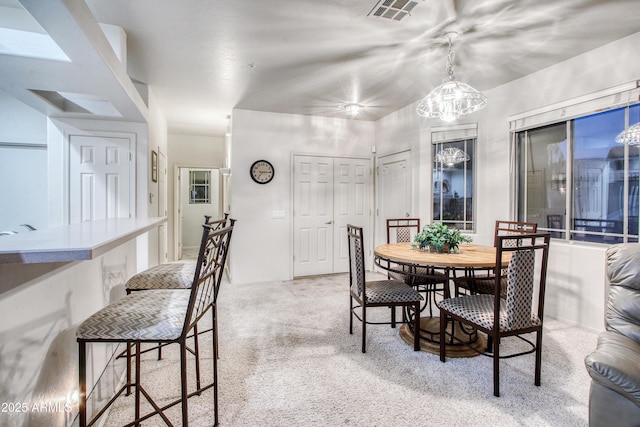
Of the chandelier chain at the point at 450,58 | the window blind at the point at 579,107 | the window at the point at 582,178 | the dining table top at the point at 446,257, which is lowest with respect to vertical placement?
the dining table top at the point at 446,257

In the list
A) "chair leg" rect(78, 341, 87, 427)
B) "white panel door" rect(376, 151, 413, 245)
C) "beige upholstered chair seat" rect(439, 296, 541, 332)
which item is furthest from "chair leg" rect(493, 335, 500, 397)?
"white panel door" rect(376, 151, 413, 245)

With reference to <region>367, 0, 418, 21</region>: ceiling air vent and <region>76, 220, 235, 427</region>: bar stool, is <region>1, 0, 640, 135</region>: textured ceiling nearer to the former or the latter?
<region>367, 0, 418, 21</region>: ceiling air vent

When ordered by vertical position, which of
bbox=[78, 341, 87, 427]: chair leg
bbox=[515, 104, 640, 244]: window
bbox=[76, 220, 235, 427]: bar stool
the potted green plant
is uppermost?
bbox=[515, 104, 640, 244]: window

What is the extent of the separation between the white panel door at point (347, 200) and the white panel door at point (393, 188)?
23cm

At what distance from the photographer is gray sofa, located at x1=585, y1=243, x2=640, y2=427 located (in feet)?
4.05

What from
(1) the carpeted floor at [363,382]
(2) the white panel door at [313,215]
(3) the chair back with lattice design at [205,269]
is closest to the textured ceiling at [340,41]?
(2) the white panel door at [313,215]

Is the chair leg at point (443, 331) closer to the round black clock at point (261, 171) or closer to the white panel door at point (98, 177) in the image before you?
the round black clock at point (261, 171)

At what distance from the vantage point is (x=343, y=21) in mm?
2355

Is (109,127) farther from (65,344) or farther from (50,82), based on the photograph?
(65,344)

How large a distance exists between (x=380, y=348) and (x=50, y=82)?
326cm

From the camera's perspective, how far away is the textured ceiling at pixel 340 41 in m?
2.20

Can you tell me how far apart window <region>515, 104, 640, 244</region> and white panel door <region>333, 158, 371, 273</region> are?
230cm

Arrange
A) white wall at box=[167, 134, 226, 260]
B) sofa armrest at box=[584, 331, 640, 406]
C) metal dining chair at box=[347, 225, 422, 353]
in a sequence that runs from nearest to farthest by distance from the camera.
A: sofa armrest at box=[584, 331, 640, 406] → metal dining chair at box=[347, 225, 422, 353] → white wall at box=[167, 134, 226, 260]

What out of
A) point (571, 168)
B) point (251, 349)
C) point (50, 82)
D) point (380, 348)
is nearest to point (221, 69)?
point (50, 82)
